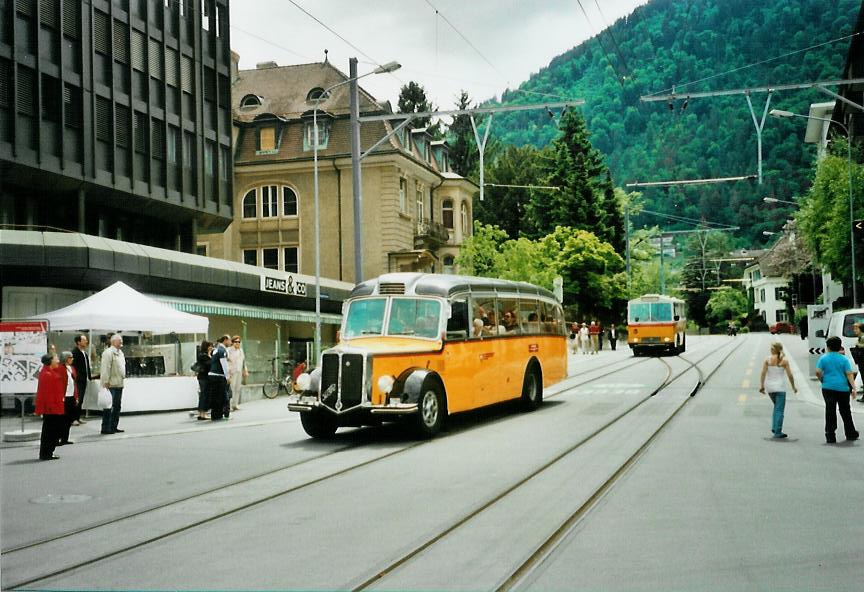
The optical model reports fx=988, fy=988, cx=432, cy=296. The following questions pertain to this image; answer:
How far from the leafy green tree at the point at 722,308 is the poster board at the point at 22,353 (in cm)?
11517

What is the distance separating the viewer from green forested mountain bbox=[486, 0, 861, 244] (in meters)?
40.7

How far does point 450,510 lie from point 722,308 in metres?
122

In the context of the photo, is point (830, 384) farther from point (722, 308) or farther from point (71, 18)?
point (722, 308)

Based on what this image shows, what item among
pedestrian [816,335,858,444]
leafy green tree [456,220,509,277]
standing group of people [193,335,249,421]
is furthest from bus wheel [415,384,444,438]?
leafy green tree [456,220,509,277]

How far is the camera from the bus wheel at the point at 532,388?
20.4 metres

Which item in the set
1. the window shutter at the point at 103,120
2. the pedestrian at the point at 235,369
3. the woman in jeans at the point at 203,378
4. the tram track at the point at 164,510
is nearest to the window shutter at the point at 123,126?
the window shutter at the point at 103,120

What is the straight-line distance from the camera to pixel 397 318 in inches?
657

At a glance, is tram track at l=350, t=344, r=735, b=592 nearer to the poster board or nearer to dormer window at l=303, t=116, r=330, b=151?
the poster board

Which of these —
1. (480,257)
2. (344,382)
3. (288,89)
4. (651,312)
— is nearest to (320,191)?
(288,89)

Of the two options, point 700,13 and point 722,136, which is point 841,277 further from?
point 722,136

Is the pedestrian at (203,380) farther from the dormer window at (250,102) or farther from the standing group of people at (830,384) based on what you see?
the dormer window at (250,102)

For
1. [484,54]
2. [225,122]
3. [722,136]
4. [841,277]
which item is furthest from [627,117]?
[484,54]

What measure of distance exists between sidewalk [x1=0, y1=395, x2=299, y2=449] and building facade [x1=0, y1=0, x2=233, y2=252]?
755 centimetres

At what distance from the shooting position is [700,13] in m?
68.2
